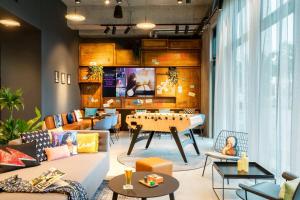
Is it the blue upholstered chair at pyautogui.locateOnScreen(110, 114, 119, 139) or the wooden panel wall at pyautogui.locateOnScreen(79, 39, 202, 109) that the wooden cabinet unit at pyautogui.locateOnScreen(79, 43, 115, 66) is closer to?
the wooden panel wall at pyautogui.locateOnScreen(79, 39, 202, 109)

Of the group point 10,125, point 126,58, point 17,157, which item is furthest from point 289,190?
point 126,58

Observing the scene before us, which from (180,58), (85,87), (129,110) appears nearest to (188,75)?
(180,58)

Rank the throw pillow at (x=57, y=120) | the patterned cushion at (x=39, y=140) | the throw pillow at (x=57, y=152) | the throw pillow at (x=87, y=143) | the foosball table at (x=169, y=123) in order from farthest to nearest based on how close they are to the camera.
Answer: the throw pillow at (x=57, y=120) → the foosball table at (x=169, y=123) → the throw pillow at (x=87, y=143) → the throw pillow at (x=57, y=152) → the patterned cushion at (x=39, y=140)

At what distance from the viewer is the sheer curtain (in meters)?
3.34

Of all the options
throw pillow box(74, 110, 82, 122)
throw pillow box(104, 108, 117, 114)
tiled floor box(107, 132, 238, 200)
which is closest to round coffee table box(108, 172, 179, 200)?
tiled floor box(107, 132, 238, 200)

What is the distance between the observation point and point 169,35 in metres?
10.7

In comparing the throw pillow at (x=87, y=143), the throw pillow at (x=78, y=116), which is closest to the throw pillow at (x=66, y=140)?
the throw pillow at (x=87, y=143)

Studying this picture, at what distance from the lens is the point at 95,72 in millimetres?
10430

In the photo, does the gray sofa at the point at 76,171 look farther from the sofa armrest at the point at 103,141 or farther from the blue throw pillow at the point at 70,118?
the blue throw pillow at the point at 70,118

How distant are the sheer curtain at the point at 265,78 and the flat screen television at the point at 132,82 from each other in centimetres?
446

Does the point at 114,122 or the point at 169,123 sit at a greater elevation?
the point at 169,123

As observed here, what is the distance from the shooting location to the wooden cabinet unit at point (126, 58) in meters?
10.4

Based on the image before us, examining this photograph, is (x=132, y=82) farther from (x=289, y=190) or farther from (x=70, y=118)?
(x=289, y=190)

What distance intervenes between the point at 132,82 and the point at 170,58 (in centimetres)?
173
